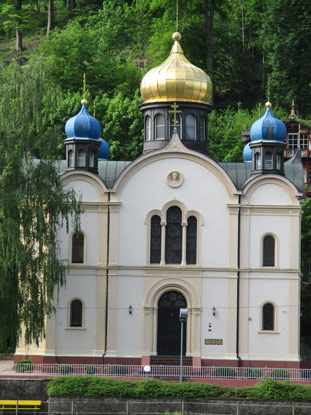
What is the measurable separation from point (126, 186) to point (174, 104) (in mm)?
4679

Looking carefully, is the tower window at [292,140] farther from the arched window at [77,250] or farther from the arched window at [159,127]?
the arched window at [77,250]

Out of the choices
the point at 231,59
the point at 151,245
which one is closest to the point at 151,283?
the point at 151,245

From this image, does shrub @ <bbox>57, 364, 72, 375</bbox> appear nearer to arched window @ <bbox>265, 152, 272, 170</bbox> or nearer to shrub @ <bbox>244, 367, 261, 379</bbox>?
shrub @ <bbox>244, 367, 261, 379</bbox>

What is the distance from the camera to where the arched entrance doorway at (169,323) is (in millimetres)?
42156

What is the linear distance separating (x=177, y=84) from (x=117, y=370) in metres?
12.9

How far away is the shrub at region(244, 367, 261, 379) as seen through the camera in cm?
4003

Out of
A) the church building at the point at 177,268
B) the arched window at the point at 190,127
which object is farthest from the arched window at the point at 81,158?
the arched window at the point at 190,127

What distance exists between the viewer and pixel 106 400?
113ft

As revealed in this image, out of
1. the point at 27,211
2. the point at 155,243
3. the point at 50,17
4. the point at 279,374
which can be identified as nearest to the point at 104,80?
the point at 50,17

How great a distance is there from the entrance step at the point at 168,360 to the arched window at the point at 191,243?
12.6 ft

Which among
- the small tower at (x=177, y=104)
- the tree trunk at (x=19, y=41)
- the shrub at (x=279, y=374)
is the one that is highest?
the tree trunk at (x=19, y=41)

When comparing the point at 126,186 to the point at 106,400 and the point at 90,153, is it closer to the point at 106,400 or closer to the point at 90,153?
the point at 90,153

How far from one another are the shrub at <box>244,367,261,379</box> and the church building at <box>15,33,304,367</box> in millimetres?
1313

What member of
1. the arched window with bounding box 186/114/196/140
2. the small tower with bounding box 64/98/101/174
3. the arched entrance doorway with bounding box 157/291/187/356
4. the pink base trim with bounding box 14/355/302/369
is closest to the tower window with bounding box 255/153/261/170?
the arched window with bounding box 186/114/196/140
